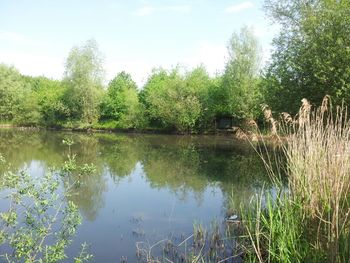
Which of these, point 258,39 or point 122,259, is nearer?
point 122,259

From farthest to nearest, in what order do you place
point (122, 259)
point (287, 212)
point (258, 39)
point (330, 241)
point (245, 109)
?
point (258, 39), point (245, 109), point (122, 259), point (287, 212), point (330, 241)

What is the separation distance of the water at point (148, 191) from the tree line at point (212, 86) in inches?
232

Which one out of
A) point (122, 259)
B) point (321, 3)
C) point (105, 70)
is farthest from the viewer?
point (105, 70)

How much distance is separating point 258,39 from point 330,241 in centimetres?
5135

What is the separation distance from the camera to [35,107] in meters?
70.3

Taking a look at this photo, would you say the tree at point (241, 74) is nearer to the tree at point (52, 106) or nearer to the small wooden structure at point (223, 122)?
the small wooden structure at point (223, 122)

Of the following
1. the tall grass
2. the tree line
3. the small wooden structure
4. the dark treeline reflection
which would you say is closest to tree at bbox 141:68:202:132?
the tree line

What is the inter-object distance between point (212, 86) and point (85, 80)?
21.1 m

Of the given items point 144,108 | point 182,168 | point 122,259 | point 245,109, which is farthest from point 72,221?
point 144,108

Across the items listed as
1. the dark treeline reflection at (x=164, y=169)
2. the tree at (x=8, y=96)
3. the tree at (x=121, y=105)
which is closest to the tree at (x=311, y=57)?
the dark treeline reflection at (x=164, y=169)

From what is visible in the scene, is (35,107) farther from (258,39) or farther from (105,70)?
(258,39)

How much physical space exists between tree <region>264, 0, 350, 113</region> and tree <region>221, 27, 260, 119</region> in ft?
84.4

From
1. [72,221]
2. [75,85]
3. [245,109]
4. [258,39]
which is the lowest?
[72,221]

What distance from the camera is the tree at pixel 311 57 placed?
19344mm
